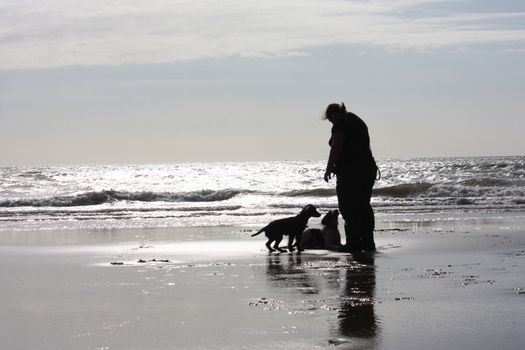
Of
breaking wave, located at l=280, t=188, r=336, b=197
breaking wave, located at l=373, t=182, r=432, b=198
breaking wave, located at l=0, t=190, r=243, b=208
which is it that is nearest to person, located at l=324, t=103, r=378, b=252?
breaking wave, located at l=373, t=182, r=432, b=198

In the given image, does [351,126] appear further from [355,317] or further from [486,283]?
[355,317]

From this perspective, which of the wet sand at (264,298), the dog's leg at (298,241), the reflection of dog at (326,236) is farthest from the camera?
the reflection of dog at (326,236)

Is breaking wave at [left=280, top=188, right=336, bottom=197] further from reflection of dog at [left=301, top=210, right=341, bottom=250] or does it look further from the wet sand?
the wet sand

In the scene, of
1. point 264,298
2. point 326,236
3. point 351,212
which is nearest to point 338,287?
point 264,298

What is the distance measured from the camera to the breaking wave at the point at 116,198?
29714 millimetres

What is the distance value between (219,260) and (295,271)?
4.51ft

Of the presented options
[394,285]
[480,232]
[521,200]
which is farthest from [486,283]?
[521,200]

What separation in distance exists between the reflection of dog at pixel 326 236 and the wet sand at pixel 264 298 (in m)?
0.54

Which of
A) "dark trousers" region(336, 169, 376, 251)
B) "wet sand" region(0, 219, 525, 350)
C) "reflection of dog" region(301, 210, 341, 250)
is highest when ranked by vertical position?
"dark trousers" region(336, 169, 376, 251)

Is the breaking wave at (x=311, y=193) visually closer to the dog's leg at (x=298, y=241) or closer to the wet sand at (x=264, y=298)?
the wet sand at (x=264, y=298)

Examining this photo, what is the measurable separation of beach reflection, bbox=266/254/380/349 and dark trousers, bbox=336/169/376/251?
477 mm

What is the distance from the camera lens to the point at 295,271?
7.56m

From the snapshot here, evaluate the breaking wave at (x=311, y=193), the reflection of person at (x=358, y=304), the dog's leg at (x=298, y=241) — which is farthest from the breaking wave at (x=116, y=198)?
the reflection of person at (x=358, y=304)

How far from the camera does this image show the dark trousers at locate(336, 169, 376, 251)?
9320 mm
